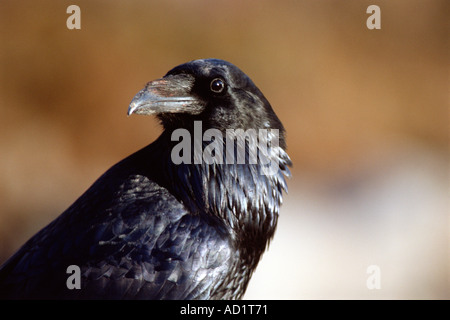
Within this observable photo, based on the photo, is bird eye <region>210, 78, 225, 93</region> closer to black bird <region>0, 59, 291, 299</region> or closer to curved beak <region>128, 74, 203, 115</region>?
black bird <region>0, 59, 291, 299</region>

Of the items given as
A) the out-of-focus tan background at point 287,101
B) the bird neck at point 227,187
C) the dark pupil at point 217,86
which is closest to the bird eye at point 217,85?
the dark pupil at point 217,86

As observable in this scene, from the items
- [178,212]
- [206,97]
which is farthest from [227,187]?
[206,97]

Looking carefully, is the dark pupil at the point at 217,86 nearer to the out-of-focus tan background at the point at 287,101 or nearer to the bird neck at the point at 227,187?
the bird neck at the point at 227,187

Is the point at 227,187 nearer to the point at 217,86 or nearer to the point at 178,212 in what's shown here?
the point at 178,212

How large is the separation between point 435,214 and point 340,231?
5.09 feet

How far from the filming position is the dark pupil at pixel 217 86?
9.64ft

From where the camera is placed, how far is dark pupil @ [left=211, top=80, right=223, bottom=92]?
2937 mm

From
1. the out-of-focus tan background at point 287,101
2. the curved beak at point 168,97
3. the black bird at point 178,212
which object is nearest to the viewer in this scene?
the black bird at point 178,212

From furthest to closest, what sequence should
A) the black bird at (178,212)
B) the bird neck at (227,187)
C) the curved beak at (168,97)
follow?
the bird neck at (227,187) → the curved beak at (168,97) → the black bird at (178,212)

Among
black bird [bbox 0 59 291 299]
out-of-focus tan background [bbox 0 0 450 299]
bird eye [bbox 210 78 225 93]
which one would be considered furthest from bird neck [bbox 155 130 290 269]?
out-of-focus tan background [bbox 0 0 450 299]

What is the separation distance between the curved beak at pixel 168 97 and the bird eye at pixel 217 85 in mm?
111

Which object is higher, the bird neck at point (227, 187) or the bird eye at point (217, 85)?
the bird eye at point (217, 85)

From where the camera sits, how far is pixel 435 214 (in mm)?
8484

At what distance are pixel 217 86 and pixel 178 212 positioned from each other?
72 cm
